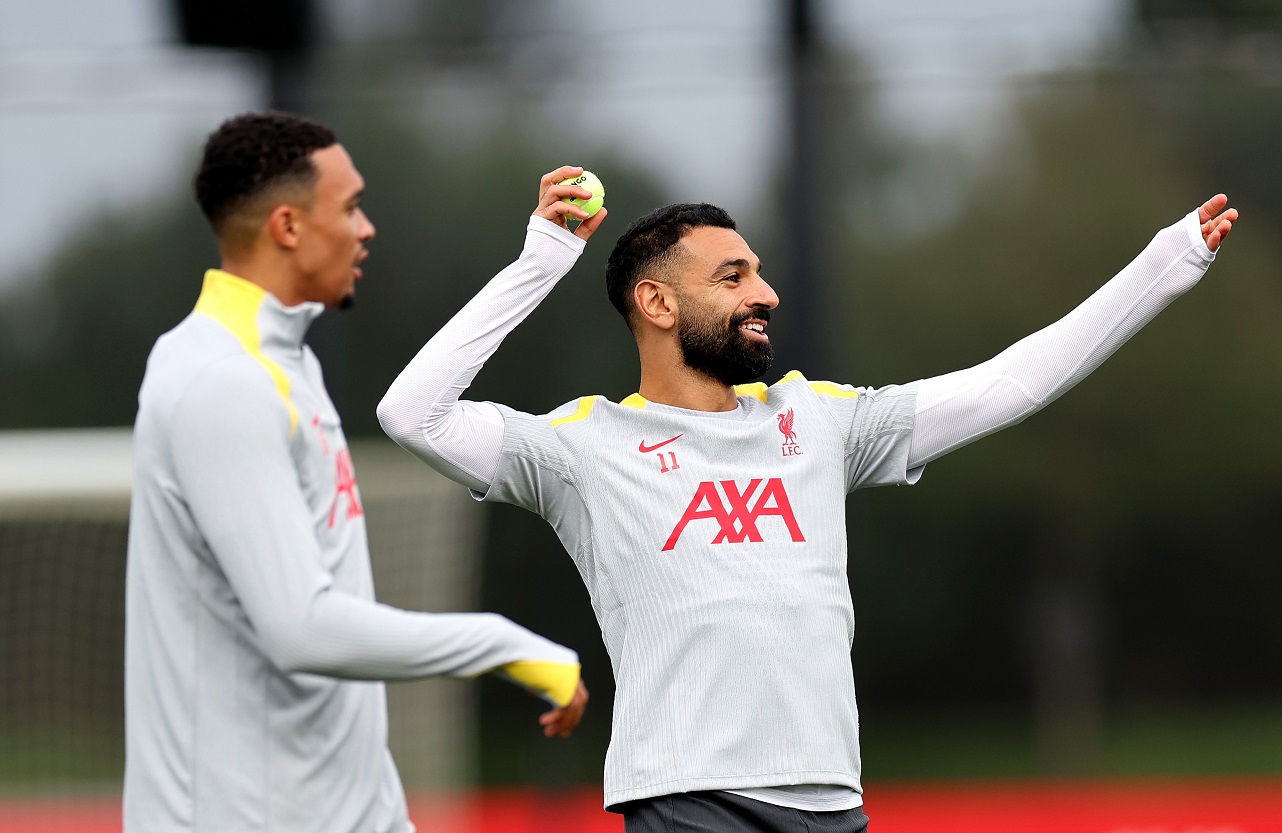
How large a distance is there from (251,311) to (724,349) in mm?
831

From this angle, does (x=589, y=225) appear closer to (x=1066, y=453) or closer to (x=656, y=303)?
(x=656, y=303)

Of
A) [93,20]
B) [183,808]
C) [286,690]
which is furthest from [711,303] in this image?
[93,20]

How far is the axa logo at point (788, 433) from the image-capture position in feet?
8.55

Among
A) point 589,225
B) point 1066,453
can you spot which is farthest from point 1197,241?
point 1066,453

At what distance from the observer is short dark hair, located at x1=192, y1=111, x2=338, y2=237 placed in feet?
7.34

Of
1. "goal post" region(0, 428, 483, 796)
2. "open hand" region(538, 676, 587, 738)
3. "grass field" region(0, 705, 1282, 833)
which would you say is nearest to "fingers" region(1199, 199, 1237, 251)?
"open hand" region(538, 676, 587, 738)

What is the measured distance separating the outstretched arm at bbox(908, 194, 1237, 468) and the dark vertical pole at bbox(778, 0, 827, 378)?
5.51 meters

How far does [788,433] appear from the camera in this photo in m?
2.63

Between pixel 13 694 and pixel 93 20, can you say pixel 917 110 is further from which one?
pixel 13 694

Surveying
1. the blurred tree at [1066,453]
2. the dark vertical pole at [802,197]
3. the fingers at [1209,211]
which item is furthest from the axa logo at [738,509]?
the blurred tree at [1066,453]

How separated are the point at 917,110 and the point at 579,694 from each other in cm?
1220

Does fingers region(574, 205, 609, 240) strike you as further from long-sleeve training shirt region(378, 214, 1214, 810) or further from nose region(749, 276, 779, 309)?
nose region(749, 276, 779, 309)

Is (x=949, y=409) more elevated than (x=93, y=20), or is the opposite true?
(x=93, y=20)

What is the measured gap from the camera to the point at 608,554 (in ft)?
8.42
